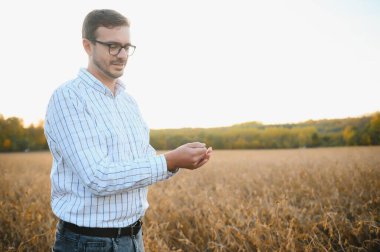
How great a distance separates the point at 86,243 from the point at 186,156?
0.73 meters

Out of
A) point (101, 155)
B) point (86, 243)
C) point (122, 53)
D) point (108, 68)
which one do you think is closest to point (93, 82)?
point (108, 68)

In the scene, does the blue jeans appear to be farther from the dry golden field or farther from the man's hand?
the dry golden field

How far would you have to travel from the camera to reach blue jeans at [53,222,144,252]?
140 centimetres

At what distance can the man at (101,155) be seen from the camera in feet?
3.91

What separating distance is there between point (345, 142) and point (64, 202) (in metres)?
44.1

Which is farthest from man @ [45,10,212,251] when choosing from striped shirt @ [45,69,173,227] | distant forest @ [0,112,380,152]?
distant forest @ [0,112,380,152]

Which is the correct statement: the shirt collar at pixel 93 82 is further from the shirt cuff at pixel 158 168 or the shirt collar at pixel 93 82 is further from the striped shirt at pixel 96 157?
the shirt cuff at pixel 158 168

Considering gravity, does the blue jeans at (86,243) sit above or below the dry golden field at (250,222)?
above

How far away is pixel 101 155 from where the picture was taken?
123 centimetres

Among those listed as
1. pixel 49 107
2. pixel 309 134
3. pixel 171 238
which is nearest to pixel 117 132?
pixel 49 107

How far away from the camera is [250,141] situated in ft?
168

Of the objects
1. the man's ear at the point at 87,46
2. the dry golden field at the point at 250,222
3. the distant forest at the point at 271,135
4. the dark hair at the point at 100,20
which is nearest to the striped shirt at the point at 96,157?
the man's ear at the point at 87,46

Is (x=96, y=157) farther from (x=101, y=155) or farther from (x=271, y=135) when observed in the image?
(x=271, y=135)

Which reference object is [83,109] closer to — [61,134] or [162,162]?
[61,134]
